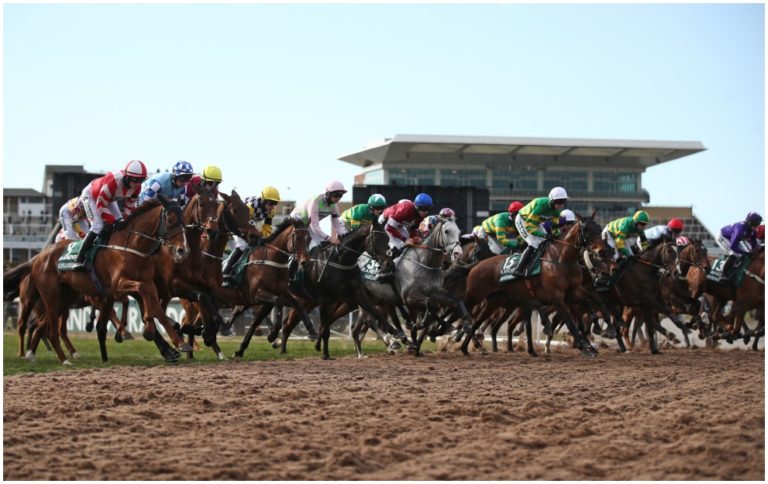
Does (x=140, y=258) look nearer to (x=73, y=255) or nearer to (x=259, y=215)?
(x=73, y=255)

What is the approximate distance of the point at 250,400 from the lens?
9.58 meters

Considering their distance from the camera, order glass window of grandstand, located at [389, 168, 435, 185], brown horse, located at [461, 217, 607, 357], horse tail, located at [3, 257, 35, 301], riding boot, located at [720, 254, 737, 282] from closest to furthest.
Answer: horse tail, located at [3, 257, 35, 301] < brown horse, located at [461, 217, 607, 357] < riding boot, located at [720, 254, 737, 282] < glass window of grandstand, located at [389, 168, 435, 185]

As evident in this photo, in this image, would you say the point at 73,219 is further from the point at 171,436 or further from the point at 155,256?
the point at 171,436

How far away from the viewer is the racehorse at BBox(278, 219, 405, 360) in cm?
1570

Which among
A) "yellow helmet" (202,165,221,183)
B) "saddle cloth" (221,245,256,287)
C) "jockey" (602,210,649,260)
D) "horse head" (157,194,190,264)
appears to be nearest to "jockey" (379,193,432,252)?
"saddle cloth" (221,245,256,287)

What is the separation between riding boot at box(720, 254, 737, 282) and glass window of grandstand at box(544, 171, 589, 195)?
42.8 metres

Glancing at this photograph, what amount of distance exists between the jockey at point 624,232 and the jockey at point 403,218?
3932mm

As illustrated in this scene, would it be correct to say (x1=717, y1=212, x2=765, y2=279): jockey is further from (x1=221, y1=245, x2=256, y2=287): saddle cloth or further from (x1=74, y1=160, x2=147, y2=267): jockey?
(x1=74, y1=160, x2=147, y2=267): jockey

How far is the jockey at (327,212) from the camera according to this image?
1591 centimetres

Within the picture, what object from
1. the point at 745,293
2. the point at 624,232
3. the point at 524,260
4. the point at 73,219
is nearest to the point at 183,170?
the point at 73,219

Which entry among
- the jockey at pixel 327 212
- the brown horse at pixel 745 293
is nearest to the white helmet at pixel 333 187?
the jockey at pixel 327 212

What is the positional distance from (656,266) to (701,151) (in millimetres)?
46931

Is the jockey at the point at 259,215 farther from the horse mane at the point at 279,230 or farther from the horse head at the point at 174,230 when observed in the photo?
the horse head at the point at 174,230

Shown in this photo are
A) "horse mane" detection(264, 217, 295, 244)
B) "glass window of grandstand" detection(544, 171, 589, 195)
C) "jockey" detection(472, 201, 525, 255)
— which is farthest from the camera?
"glass window of grandstand" detection(544, 171, 589, 195)
